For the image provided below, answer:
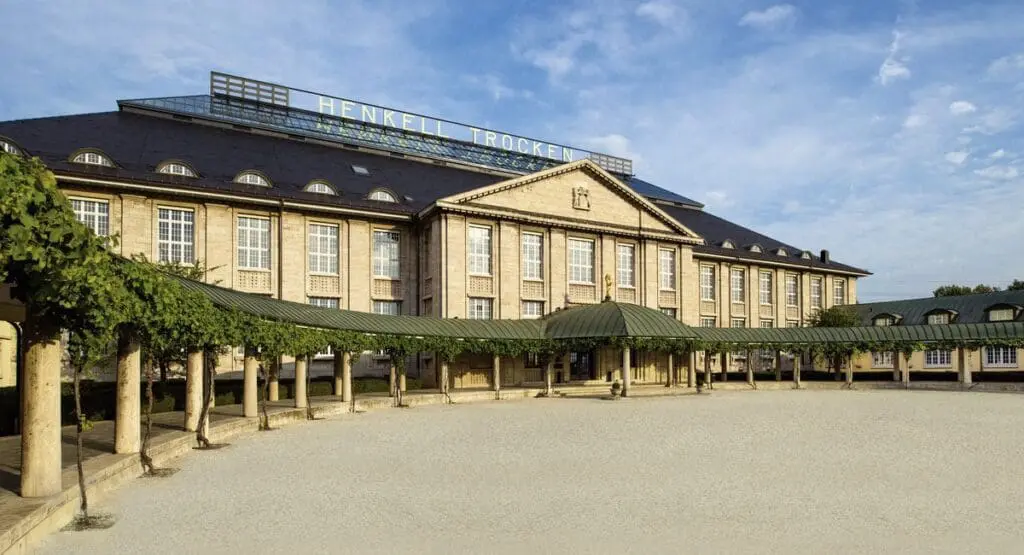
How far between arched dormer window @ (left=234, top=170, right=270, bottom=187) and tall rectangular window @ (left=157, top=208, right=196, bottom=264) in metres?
2.97

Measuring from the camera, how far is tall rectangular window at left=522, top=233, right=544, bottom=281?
4497cm

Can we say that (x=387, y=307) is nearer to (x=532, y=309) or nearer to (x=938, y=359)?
(x=532, y=309)

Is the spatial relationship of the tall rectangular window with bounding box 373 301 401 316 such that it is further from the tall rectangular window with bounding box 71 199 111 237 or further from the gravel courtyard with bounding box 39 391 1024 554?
the gravel courtyard with bounding box 39 391 1024 554

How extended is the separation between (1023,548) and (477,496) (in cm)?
772

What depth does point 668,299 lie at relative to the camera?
167 ft

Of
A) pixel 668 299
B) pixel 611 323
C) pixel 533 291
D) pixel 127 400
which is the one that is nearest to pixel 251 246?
pixel 533 291

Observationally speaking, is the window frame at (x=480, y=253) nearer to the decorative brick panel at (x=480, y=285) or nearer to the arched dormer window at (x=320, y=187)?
the decorative brick panel at (x=480, y=285)

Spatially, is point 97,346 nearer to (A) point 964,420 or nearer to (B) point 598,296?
(A) point 964,420

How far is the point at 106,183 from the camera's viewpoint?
3378cm

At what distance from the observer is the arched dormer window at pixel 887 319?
2344 inches

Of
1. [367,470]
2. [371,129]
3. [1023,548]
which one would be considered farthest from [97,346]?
[371,129]

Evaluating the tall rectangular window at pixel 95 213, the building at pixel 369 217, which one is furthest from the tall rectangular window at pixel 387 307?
the tall rectangular window at pixel 95 213

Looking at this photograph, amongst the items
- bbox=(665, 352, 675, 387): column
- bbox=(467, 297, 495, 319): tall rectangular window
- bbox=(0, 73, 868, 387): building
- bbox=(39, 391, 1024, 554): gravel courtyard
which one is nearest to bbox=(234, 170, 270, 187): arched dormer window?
bbox=(0, 73, 868, 387): building

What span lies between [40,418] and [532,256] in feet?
117
